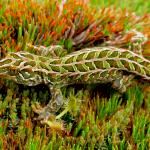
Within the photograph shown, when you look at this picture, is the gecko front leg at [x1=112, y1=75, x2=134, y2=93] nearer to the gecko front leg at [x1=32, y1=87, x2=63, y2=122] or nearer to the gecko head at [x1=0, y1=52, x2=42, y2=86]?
the gecko front leg at [x1=32, y1=87, x2=63, y2=122]

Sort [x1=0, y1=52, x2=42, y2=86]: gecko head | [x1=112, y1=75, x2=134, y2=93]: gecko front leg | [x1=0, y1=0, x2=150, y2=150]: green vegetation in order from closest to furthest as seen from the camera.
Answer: [x1=0, y1=0, x2=150, y2=150]: green vegetation, [x1=0, y1=52, x2=42, y2=86]: gecko head, [x1=112, y1=75, x2=134, y2=93]: gecko front leg

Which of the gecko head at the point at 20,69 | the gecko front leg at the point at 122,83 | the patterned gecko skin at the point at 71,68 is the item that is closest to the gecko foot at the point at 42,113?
the patterned gecko skin at the point at 71,68

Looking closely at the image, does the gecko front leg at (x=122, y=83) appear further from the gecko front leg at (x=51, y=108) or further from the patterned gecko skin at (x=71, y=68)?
the gecko front leg at (x=51, y=108)

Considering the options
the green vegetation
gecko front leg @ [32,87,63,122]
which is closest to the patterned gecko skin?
gecko front leg @ [32,87,63,122]

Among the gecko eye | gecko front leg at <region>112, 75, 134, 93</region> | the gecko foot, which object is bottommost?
the gecko foot

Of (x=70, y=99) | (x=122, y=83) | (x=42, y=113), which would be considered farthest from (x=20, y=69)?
(x=122, y=83)
